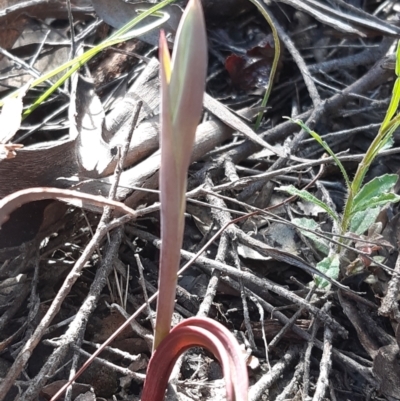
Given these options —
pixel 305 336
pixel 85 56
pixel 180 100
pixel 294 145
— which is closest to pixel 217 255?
pixel 305 336

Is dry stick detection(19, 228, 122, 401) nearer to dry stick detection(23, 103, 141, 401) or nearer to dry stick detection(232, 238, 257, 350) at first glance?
dry stick detection(23, 103, 141, 401)

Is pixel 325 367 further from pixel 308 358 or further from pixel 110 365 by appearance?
pixel 110 365

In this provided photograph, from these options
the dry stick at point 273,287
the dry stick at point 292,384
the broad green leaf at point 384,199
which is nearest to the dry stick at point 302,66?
the broad green leaf at point 384,199

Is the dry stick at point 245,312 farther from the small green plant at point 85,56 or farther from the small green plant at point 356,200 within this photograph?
the small green plant at point 85,56

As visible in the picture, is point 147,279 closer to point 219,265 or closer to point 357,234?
point 219,265

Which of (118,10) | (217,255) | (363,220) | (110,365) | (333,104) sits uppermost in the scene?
(118,10)

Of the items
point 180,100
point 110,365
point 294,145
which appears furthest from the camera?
point 294,145
